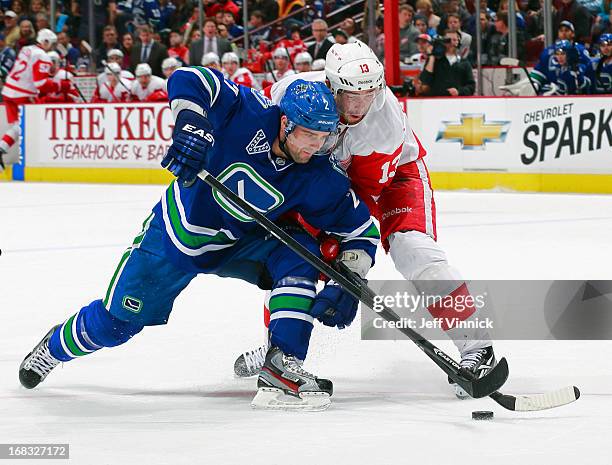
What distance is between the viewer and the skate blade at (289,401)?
3.47m

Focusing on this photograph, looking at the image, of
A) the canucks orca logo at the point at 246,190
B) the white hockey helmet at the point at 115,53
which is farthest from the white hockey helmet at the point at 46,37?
the canucks orca logo at the point at 246,190

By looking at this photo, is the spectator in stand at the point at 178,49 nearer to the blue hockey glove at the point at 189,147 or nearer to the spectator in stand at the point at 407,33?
the spectator in stand at the point at 407,33

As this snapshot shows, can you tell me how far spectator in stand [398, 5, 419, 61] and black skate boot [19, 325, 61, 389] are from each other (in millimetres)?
8976

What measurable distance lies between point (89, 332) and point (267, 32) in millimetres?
10827

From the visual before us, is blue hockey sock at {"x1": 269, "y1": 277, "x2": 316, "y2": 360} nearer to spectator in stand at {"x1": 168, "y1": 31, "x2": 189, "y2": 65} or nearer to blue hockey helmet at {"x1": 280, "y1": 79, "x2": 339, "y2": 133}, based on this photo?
blue hockey helmet at {"x1": 280, "y1": 79, "x2": 339, "y2": 133}

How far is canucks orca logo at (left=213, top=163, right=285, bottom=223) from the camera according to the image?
358 centimetres

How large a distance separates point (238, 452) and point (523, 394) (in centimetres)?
105

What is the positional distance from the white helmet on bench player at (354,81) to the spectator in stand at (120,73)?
10488 millimetres

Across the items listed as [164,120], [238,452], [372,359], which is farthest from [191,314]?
[164,120]

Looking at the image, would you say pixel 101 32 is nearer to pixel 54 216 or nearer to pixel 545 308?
pixel 54 216

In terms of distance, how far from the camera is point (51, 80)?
1391 cm

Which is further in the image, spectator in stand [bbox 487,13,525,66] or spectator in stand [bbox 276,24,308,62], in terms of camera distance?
spectator in stand [bbox 276,24,308,62]

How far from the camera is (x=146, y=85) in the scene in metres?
13.6

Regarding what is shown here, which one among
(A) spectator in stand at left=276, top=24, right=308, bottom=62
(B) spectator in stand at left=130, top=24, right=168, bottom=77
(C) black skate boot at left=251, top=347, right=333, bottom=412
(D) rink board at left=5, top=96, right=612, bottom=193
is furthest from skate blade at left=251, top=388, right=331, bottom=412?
(B) spectator in stand at left=130, top=24, right=168, bottom=77
